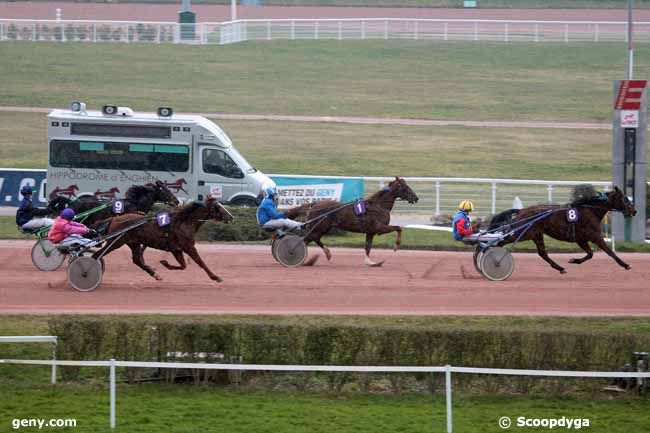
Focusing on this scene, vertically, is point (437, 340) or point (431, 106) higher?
point (431, 106)

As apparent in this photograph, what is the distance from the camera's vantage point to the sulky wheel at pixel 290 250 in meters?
18.1

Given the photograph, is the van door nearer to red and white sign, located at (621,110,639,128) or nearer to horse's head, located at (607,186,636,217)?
red and white sign, located at (621,110,639,128)

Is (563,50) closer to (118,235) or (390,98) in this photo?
(390,98)

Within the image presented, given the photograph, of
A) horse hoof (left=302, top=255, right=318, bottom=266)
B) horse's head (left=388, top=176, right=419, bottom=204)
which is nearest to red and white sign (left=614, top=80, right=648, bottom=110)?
horse's head (left=388, top=176, right=419, bottom=204)

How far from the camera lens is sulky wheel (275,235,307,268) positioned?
18109 mm

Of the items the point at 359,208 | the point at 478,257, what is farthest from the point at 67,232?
the point at 478,257

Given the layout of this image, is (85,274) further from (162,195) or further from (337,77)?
(337,77)

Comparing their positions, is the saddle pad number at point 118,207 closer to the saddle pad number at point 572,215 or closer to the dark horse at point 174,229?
the dark horse at point 174,229

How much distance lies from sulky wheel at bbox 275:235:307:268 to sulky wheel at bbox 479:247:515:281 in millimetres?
2893

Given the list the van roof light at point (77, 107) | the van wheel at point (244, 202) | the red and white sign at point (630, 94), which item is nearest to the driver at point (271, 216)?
the van wheel at point (244, 202)

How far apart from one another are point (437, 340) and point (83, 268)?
6.21m

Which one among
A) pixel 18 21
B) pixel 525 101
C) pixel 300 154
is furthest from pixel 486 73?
pixel 18 21

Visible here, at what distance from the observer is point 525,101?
134 ft

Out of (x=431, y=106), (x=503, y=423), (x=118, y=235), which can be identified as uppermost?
(x=431, y=106)
